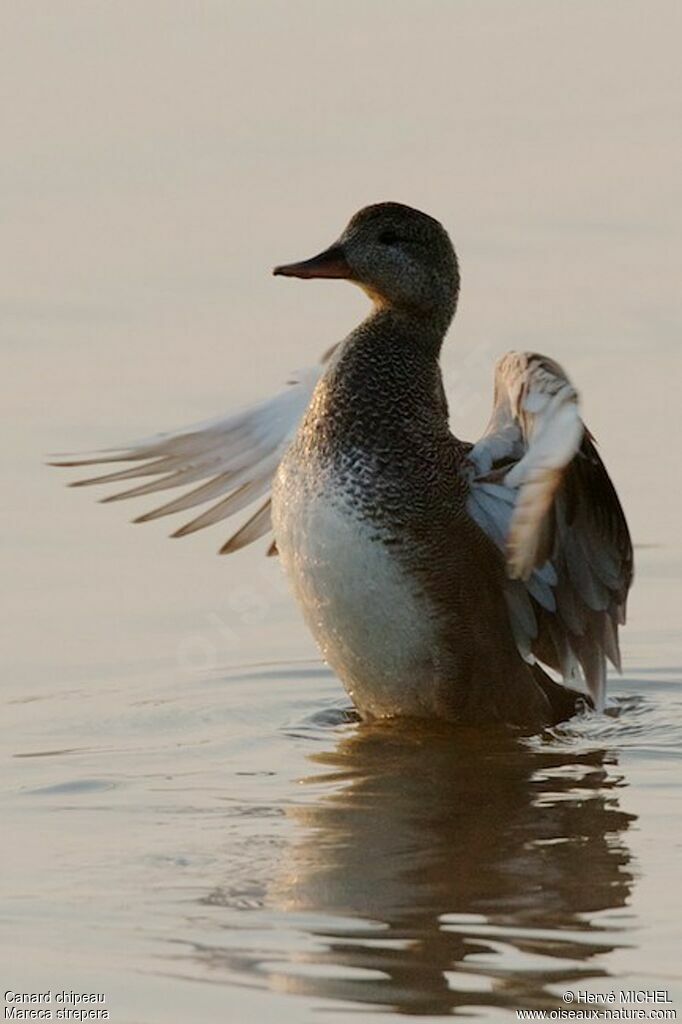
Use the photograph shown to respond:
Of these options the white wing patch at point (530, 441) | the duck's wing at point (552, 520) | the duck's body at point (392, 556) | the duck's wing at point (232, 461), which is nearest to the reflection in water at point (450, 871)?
the duck's body at point (392, 556)

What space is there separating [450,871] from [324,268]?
2.65m

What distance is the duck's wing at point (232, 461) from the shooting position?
31.8ft

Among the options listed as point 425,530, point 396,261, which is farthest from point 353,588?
point 396,261

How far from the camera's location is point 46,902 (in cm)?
682

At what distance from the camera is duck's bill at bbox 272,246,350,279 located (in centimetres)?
922

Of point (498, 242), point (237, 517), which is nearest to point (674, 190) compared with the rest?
point (498, 242)

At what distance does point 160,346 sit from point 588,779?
381 centimetres

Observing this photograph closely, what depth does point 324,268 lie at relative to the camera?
9.27 metres

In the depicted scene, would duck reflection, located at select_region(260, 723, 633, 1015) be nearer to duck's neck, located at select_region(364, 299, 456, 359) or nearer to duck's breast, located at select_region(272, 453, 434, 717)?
duck's breast, located at select_region(272, 453, 434, 717)

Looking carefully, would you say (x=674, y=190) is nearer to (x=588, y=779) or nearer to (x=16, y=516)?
(x=16, y=516)

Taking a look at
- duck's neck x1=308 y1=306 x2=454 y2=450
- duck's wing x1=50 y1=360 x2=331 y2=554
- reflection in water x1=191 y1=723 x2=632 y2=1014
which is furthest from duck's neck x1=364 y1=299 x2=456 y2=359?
reflection in water x1=191 y1=723 x2=632 y2=1014

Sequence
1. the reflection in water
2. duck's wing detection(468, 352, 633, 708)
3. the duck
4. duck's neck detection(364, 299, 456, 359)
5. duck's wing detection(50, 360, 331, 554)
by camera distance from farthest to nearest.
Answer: duck's wing detection(50, 360, 331, 554)
duck's neck detection(364, 299, 456, 359)
the duck
duck's wing detection(468, 352, 633, 708)
the reflection in water

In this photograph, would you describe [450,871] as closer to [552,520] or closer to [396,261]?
[552,520]

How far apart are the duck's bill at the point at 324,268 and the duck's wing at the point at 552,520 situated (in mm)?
895
